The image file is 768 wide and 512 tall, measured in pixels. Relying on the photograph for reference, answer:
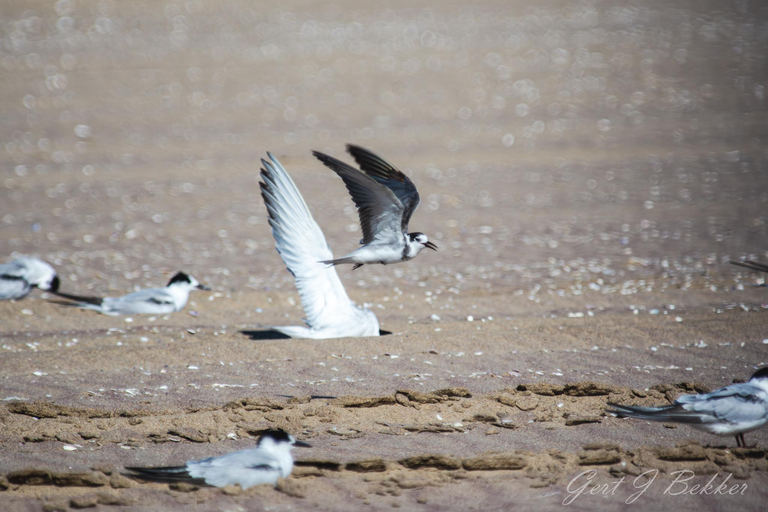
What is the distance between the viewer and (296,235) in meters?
6.78

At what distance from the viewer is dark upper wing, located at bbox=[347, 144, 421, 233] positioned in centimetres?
594

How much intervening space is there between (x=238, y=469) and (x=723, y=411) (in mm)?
2718

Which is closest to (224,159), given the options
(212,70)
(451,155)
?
(451,155)

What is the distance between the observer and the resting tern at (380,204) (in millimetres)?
5855

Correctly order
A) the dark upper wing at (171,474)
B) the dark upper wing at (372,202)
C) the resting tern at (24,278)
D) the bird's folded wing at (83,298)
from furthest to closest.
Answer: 1. the resting tern at (24,278)
2. the bird's folded wing at (83,298)
3. the dark upper wing at (372,202)
4. the dark upper wing at (171,474)

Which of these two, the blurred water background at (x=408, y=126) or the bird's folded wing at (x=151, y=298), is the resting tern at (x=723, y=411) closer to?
the blurred water background at (x=408, y=126)

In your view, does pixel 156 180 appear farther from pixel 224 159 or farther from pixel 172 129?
pixel 172 129

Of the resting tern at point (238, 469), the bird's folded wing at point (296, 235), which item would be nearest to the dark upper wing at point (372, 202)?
the bird's folded wing at point (296, 235)

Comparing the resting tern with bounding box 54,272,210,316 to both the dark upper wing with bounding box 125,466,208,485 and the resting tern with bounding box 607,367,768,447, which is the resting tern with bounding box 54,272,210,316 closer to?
the dark upper wing with bounding box 125,466,208,485

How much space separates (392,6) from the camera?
26656 mm

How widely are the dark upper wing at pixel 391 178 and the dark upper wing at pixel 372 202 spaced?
2.6 inches

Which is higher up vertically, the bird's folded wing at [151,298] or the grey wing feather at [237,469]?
the bird's folded wing at [151,298]

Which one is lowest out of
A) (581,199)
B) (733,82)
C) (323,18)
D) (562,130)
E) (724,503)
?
(724,503)

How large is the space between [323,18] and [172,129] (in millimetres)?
8886
